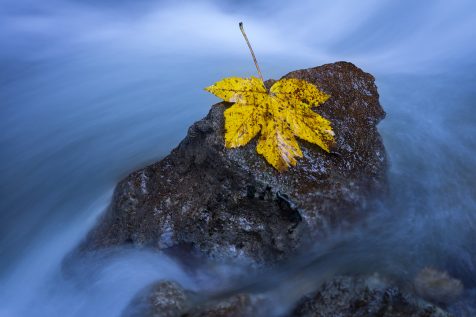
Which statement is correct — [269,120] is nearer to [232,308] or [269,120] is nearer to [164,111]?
[232,308]

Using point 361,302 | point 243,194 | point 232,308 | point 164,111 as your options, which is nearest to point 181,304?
point 232,308

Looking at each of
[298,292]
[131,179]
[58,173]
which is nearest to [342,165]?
[298,292]

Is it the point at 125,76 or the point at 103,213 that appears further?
the point at 125,76

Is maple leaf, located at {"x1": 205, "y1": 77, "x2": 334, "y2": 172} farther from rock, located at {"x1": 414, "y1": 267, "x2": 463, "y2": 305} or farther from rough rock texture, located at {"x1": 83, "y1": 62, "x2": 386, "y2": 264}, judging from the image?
rock, located at {"x1": 414, "y1": 267, "x2": 463, "y2": 305}

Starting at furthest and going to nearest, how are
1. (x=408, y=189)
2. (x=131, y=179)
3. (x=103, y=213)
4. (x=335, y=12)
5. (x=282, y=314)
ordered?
(x=335, y=12) → (x=103, y=213) → (x=408, y=189) → (x=131, y=179) → (x=282, y=314)

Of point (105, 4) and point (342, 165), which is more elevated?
point (105, 4)

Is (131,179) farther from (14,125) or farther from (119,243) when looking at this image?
(14,125)
